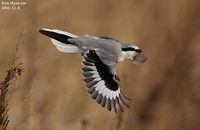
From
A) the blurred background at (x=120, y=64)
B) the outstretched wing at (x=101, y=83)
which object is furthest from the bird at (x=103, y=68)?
the blurred background at (x=120, y=64)

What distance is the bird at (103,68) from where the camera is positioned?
10.2 feet

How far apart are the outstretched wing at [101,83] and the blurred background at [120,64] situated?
725mm

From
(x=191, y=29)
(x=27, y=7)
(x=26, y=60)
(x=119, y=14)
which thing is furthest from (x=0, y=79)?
(x=191, y=29)

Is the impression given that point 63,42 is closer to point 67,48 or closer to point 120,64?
point 67,48

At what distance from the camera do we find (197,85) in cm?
447

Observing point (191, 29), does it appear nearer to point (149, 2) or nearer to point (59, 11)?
point (149, 2)

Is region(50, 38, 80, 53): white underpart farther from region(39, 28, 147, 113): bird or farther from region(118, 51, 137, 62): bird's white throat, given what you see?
region(118, 51, 137, 62): bird's white throat

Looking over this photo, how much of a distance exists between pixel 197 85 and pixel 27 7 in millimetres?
970

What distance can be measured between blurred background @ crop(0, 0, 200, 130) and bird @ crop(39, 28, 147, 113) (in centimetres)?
66

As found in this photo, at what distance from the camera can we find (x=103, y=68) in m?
3.16

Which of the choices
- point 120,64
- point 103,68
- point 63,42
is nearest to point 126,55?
point 103,68

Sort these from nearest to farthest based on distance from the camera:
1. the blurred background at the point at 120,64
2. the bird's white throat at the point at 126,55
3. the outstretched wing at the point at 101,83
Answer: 1. the outstretched wing at the point at 101,83
2. the bird's white throat at the point at 126,55
3. the blurred background at the point at 120,64

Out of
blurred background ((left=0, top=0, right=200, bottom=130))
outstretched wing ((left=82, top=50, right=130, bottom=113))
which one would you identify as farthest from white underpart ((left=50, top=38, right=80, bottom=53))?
blurred background ((left=0, top=0, right=200, bottom=130))

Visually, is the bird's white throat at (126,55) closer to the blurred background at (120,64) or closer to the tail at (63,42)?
the tail at (63,42)
